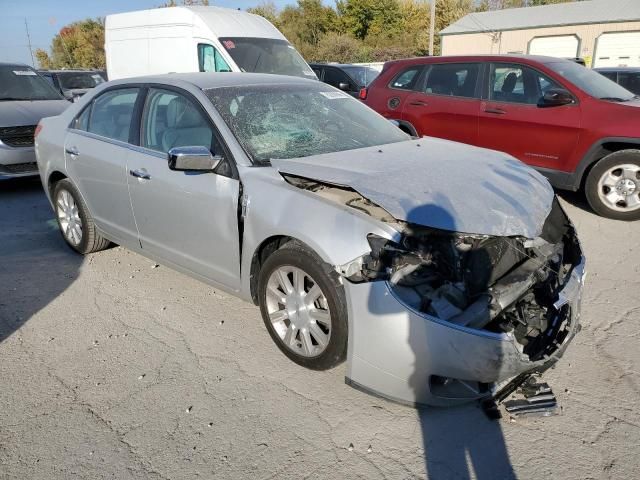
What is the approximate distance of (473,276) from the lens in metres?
2.83

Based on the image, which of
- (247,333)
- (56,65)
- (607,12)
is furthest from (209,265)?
(56,65)

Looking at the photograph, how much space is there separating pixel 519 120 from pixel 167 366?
5100 millimetres

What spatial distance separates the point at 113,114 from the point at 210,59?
5376 mm

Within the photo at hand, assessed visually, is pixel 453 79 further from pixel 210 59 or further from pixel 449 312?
pixel 449 312

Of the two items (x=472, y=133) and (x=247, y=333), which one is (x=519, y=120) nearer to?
(x=472, y=133)

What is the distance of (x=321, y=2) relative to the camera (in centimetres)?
4478

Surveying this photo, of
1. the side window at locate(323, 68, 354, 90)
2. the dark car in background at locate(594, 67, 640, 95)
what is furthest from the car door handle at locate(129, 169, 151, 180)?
the side window at locate(323, 68, 354, 90)

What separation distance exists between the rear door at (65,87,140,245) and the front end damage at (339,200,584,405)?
2369mm

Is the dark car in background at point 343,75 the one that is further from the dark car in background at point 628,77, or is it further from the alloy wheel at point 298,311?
the alloy wheel at point 298,311

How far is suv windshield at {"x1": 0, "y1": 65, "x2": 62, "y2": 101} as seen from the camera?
8695 mm

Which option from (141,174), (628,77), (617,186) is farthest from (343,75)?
(141,174)

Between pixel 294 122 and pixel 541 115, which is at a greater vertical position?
pixel 294 122

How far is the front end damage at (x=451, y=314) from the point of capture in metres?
2.49

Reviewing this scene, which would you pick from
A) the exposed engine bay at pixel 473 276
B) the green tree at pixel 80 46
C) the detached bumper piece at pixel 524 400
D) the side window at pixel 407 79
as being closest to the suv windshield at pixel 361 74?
the side window at pixel 407 79
